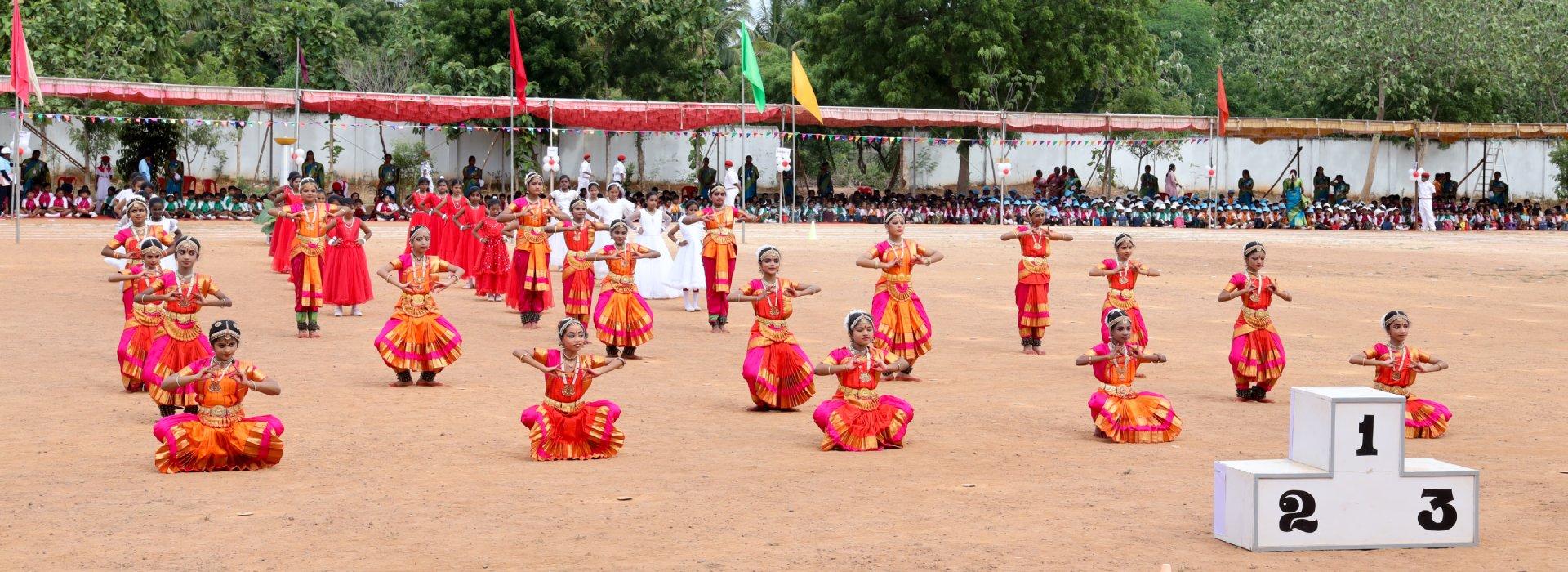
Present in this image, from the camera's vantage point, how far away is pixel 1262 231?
118 ft

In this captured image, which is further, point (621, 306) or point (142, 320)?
point (621, 306)

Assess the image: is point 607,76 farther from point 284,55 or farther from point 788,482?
point 788,482

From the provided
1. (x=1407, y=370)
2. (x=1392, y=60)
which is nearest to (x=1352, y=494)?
(x=1407, y=370)

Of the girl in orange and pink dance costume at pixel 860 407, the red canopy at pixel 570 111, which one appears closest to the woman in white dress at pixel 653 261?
the girl in orange and pink dance costume at pixel 860 407

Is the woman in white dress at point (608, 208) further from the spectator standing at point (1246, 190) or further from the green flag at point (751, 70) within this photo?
the spectator standing at point (1246, 190)

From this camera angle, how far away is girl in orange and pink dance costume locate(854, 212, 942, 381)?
12914 mm

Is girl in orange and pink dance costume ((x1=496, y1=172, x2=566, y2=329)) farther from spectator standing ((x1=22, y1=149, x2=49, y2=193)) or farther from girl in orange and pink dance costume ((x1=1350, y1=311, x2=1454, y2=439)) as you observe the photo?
spectator standing ((x1=22, y1=149, x2=49, y2=193))

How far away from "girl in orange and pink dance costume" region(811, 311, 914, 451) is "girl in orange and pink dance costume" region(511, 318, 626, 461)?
1301 mm

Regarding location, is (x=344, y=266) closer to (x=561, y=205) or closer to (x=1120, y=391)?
(x=561, y=205)

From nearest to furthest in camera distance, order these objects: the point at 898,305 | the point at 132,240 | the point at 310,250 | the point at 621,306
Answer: the point at 132,240
the point at 898,305
the point at 621,306
the point at 310,250

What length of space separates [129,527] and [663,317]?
418 inches

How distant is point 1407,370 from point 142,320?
8.32m

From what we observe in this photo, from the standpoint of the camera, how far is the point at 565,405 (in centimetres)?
941

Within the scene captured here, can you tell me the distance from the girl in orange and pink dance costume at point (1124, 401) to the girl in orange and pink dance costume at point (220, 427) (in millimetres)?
4940
